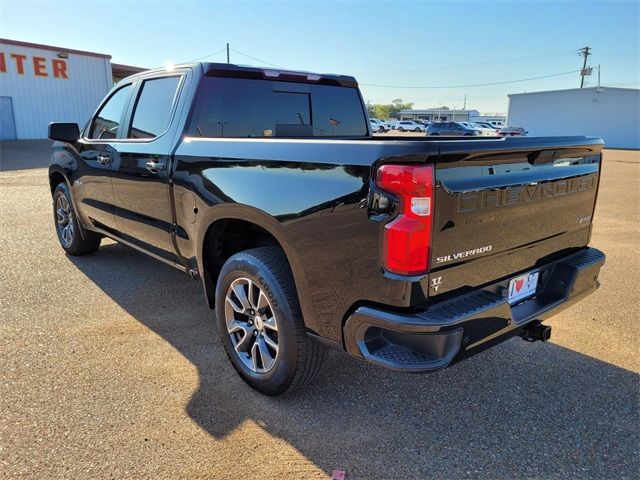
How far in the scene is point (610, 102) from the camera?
40.2 metres

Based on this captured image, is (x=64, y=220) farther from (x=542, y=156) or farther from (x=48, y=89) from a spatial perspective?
(x=48, y=89)

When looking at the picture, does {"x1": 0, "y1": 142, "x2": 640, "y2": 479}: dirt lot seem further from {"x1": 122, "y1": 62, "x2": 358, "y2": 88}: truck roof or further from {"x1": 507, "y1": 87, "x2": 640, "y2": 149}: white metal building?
{"x1": 507, "y1": 87, "x2": 640, "y2": 149}: white metal building

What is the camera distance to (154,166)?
3.56 metres

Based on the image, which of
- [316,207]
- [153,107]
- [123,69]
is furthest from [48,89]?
[316,207]

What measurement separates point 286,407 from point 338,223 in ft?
4.04

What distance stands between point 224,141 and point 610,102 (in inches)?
1805

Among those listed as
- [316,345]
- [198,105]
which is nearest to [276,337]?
[316,345]

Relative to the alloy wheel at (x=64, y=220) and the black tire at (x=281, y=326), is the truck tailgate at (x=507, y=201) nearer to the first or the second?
the black tire at (x=281, y=326)

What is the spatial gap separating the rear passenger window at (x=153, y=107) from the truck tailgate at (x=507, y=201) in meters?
2.35

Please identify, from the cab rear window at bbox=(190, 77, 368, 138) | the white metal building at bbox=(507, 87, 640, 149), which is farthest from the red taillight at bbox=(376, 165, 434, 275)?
the white metal building at bbox=(507, 87, 640, 149)

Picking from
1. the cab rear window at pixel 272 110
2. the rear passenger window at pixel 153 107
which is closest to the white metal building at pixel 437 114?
the cab rear window at pixel 272 110

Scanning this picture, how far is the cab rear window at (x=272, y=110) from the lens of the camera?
11.5ft

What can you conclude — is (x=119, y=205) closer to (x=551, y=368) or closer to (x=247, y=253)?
(x=247, y=253)

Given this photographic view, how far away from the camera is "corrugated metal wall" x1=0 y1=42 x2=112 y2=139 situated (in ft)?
84.6
